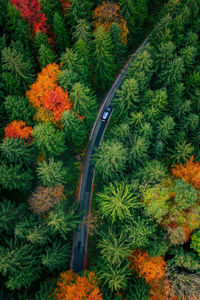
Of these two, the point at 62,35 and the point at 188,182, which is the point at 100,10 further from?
the point at 188,182

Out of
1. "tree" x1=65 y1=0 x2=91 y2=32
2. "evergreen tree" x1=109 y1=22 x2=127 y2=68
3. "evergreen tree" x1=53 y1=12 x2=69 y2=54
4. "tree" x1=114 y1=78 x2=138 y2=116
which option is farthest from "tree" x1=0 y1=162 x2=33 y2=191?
"evergreen tree" x1=109 y1=22 x2=127 y2=68

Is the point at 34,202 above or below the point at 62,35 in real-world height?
below

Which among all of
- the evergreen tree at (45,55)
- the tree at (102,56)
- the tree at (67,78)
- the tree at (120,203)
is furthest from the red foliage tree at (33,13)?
the tree at (120,203)

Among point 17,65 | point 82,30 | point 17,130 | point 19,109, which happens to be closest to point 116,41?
point 82,30

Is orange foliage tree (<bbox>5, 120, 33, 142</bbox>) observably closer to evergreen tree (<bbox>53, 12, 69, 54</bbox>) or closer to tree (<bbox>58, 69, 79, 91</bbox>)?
tree (<bbox>58, 69, 79, 91</bbox>)

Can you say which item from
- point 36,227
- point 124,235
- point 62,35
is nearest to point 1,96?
point 62,35

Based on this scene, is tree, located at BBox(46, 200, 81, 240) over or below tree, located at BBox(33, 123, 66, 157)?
below

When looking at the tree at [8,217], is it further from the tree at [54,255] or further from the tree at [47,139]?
the tree at [47,139]
